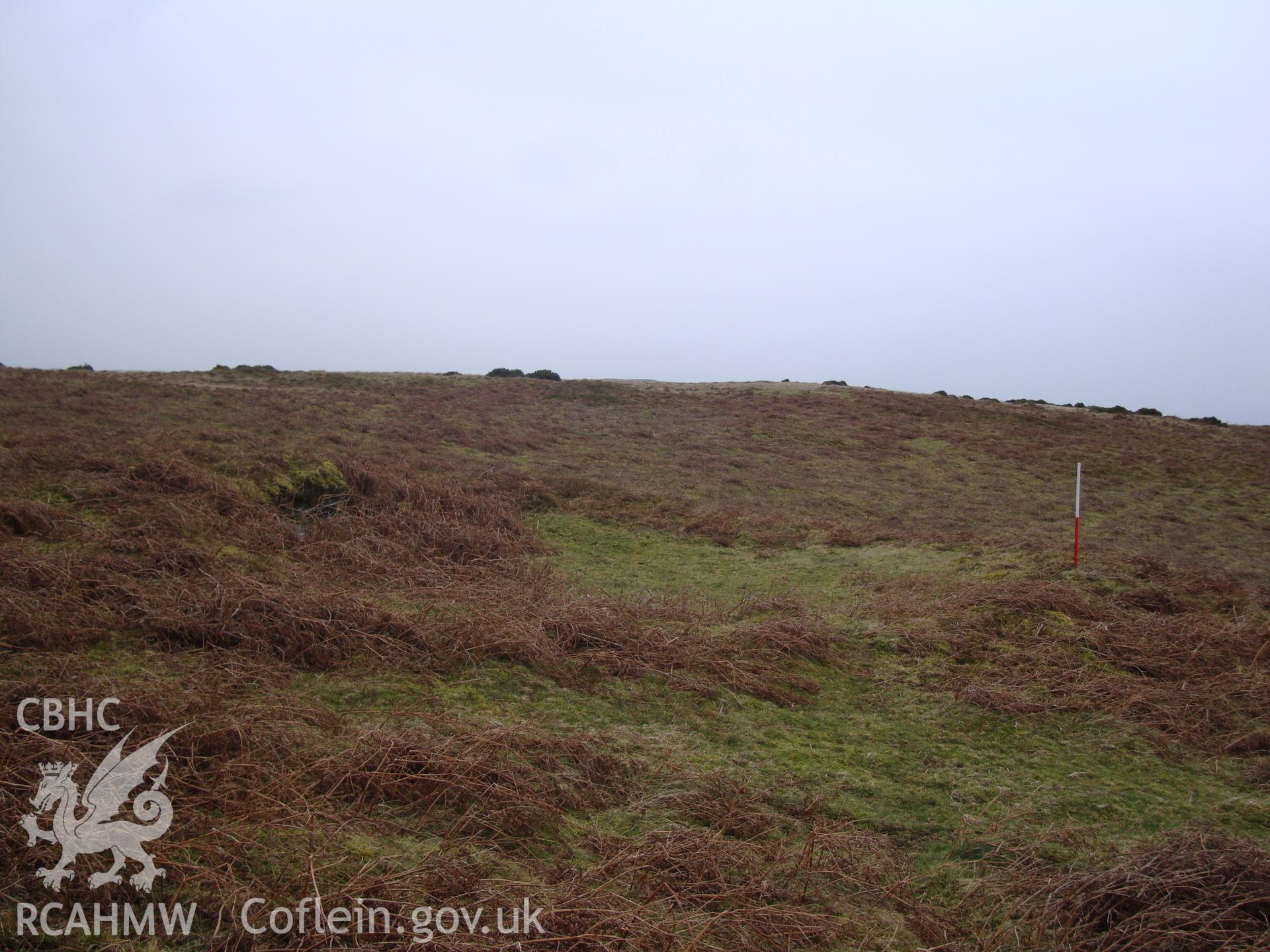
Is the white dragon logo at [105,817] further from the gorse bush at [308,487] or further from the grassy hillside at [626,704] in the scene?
the gorse bush at [308,487]

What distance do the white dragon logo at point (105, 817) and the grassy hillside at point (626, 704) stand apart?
6 cm

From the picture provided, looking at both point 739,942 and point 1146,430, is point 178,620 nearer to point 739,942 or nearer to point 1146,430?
point 739,942

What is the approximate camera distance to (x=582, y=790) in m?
3.65

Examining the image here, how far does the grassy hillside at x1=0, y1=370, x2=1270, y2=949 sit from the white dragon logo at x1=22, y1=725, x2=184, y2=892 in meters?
0.06

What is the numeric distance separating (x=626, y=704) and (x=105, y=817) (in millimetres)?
3018

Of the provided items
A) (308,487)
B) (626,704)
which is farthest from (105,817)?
(308,487)

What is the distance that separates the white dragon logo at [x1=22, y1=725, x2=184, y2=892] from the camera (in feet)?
8.05

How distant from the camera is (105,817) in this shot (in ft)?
8.80

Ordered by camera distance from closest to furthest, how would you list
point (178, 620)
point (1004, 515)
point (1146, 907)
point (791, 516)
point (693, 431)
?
point (1146, 907)
point (178, 620)
point (791, 516)
point (1004, 515)
point (693, 431)

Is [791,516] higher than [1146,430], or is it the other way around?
[1146,430]

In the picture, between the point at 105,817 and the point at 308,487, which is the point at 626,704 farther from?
the point at 308,487

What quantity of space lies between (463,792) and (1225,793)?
427 centimetres

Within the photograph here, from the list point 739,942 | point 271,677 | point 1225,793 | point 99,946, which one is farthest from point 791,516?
point 99,946

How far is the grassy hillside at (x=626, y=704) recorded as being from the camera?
285 cm
